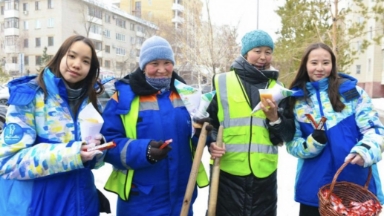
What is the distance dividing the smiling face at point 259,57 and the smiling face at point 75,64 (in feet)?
4.11

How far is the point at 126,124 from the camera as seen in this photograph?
2.27m

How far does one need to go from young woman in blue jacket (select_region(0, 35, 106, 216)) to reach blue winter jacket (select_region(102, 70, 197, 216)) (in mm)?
205

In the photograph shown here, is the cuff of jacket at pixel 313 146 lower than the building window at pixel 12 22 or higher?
lower

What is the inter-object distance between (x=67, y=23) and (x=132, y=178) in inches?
1605

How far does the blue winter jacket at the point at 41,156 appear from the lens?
71.6 inches

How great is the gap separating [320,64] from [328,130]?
0.52 meters

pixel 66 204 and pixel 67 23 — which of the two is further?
pixel 67 23

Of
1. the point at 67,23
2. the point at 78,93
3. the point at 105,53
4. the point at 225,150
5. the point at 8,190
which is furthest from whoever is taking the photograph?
the point at 105,53

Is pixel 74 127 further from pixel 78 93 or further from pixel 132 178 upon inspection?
pixel 132 178

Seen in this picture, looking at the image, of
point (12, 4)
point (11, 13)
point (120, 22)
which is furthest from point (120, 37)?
point (12, 4)

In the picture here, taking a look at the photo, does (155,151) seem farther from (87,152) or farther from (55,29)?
(55,29)

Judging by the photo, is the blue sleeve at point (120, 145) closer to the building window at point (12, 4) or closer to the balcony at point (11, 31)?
the balcony at point (11, 31)

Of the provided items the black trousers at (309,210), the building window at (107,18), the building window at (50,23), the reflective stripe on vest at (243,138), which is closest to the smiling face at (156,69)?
the reflective stripe on vest at (243,138)

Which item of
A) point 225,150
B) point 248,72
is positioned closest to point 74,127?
point 225,150
